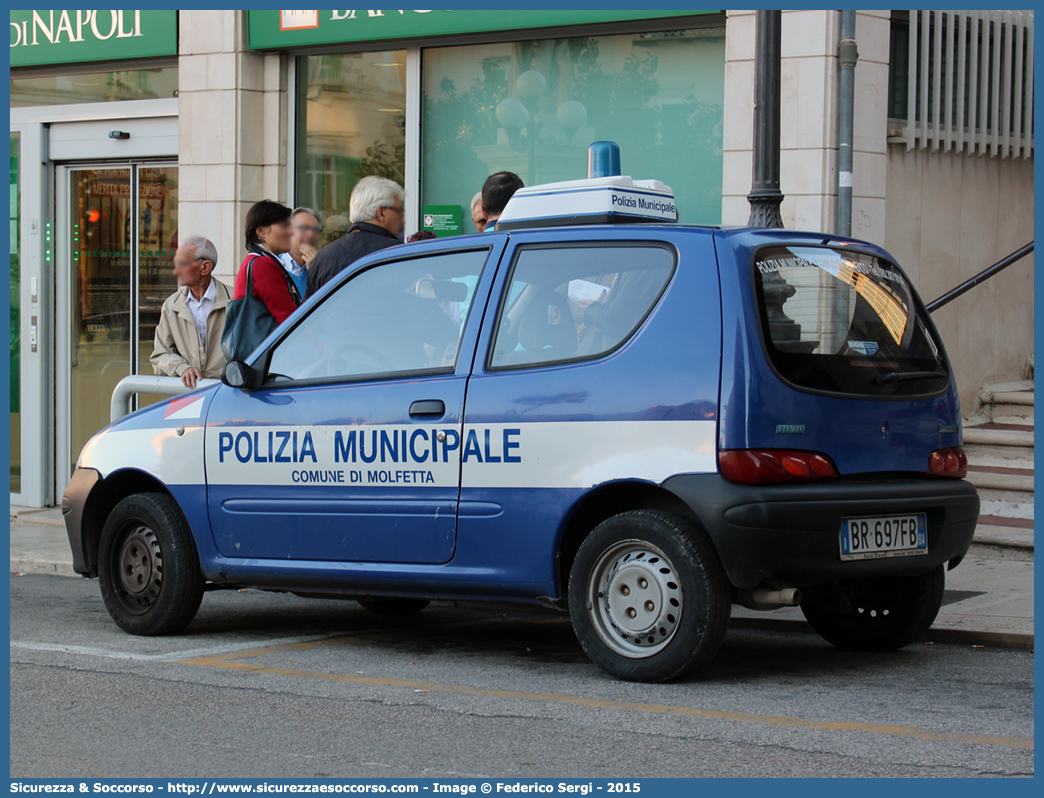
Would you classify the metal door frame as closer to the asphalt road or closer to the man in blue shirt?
the man in blue shirt

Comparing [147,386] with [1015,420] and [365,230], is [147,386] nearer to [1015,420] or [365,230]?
[365,230]

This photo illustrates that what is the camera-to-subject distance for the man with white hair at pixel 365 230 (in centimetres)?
793

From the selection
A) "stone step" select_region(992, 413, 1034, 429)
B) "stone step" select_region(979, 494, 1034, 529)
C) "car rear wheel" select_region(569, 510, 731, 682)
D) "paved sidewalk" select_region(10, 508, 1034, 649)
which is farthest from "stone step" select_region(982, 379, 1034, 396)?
"car rear wheel" select_region(569, 510, 731, 682)

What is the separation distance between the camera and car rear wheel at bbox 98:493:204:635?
679cm

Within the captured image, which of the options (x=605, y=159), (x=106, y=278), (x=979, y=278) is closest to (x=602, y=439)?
(x=605, y=159)

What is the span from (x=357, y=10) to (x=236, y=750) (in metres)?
8.18

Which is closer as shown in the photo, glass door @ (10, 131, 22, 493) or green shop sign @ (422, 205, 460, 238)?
green shop sign @ (422, 205, 460, 238)

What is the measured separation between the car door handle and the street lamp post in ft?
A: 8.18

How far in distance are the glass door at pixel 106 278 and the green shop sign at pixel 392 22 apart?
63.7 inches

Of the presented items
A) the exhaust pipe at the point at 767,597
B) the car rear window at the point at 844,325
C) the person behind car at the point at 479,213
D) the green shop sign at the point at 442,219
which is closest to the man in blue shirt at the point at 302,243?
the person behind car at the point at 479,213

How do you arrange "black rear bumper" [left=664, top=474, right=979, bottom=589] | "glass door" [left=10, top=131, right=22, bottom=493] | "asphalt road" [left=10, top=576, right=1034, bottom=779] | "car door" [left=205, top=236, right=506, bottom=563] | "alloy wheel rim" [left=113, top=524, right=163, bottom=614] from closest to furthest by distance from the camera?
"asphalt road" [left=10, top=576, right=1034, bottom=779] → "black rear bumper" [left=664, top=474, right=979, bottom=589] → "car door" [left=205, top=236, right=506, bottom=563] → "alloy wheel rim" [left=113, top=524, right=163, bottom=614] → "glass door" [left=10, top=131, right=22, bottom=493]

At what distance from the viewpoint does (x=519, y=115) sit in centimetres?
1116

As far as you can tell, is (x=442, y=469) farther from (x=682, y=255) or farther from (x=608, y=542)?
(x=682, y=255)

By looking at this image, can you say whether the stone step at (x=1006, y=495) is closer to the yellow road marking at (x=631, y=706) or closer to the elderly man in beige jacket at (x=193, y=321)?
the elderly man in beige jacket at (x=193, y=321)
